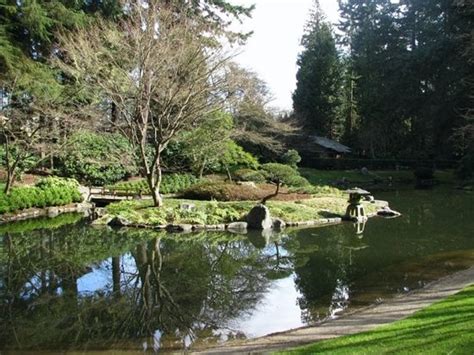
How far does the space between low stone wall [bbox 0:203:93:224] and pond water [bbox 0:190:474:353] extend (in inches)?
46.3

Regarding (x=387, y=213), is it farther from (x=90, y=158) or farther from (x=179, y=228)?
(x=90, y=158)

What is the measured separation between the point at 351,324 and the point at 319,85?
39.1 m

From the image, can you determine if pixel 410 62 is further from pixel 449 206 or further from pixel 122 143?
pixel 122 143

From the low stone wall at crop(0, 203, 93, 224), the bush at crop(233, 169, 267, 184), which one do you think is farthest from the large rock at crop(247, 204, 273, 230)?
the bush at crop(233, 169, 267, 184)

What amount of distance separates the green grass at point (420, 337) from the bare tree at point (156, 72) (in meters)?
11.9

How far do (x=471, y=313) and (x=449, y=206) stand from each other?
17.2 meters

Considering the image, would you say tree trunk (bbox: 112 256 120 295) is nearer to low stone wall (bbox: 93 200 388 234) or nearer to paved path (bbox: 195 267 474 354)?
paved path (bbox: 195 267 474 354)

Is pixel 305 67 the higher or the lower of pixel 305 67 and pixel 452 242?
the higher

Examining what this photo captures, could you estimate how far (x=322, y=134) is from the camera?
45.2m

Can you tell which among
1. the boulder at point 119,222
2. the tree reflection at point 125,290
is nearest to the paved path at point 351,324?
the tree reflection at point 125,290

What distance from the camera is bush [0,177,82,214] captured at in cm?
1720

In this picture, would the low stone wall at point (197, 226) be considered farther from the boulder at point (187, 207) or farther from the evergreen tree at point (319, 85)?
the evergreen tree at point (319, 85)

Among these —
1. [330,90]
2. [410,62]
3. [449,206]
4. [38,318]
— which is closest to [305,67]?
[330,90]

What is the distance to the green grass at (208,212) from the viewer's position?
15.6 meters
